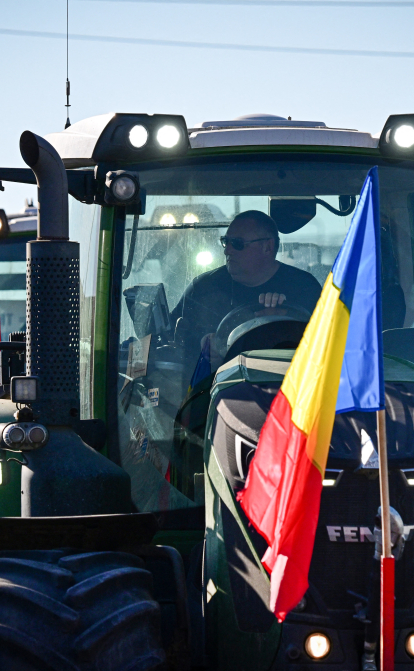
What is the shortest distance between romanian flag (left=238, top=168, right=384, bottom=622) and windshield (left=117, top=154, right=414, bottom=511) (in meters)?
0.88

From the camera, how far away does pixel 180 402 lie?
3.53 m

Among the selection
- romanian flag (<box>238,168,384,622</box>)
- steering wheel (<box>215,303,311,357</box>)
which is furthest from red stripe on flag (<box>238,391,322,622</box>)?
steering wheel (<box>215,303,311,357</box>)

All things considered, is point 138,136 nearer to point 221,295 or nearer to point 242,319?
point 221,295

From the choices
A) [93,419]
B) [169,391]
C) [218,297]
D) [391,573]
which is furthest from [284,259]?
[391,573]

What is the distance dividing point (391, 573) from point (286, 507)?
1.04ft

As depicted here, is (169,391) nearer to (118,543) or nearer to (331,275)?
(118,543)


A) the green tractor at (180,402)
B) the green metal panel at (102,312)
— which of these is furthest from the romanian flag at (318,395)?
the green metal panel at (102,312)

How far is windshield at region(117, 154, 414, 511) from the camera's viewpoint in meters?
A: 3.52

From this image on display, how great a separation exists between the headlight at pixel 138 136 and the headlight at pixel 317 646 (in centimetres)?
186

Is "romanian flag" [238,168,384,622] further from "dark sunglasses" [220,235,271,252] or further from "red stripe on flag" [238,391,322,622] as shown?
"dark sunglasses" [220,235,271,252]

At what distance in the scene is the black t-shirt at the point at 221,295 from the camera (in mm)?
3549

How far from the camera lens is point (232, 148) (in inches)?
144

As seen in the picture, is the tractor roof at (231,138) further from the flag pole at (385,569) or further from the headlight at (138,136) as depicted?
the flag pole at (385,569)

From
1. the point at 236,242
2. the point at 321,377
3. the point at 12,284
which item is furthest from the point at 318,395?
the point at 12,284
